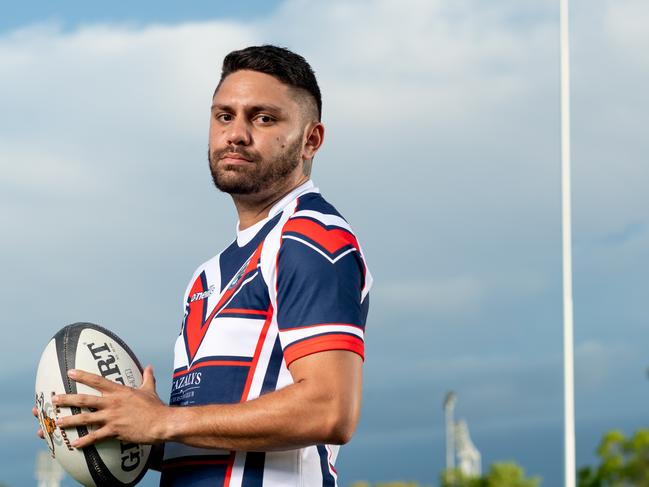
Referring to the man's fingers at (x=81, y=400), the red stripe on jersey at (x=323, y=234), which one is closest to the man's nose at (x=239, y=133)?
the red stripe on jersey at (x=323, y=234)

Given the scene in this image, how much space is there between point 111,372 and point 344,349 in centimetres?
86

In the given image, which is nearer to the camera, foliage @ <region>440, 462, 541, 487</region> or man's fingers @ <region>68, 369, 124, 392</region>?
man's fingers @ <region>68, 369, 124, 392</region>

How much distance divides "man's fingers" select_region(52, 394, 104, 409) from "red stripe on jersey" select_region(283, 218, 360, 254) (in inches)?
30.5

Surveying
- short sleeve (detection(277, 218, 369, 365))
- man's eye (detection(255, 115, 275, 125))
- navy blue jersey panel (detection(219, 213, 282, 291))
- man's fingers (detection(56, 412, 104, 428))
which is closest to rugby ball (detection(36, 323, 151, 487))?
man's fingers (detection(56, 412, 104, 428))

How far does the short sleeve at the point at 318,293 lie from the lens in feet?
10.3

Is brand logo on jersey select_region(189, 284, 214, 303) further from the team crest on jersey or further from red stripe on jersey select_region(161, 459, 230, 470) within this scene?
red stripe on jersey select_region(161, 459, 230, 470)

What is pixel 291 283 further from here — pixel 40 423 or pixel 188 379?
pixel 40 423

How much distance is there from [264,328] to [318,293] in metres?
0.25

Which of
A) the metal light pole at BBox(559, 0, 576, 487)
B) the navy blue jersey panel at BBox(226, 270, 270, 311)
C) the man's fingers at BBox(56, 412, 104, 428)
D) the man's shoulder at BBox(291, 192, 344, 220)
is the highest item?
the metal light pole at BBox(559, 0, 576, 487)

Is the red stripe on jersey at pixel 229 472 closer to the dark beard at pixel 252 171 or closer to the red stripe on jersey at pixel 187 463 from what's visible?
the red stripe on jersey at pixel 187 463

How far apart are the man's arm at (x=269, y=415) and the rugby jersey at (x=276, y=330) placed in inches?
2.7

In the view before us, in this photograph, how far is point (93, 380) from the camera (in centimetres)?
332

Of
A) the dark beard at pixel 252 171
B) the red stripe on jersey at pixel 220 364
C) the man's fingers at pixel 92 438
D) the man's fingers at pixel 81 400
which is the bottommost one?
the man's fingers at pixel 92 438

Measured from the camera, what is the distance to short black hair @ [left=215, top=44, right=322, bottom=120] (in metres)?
3.78
